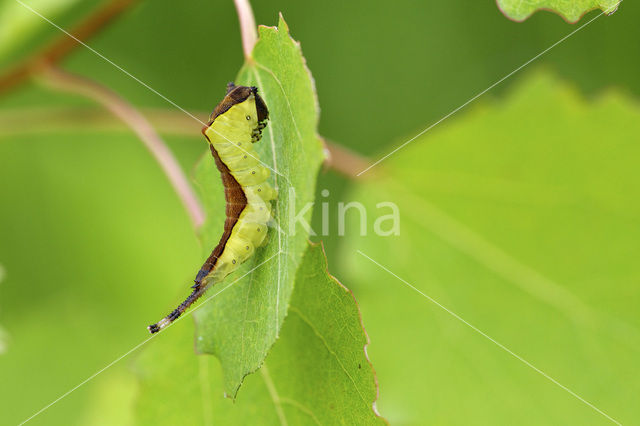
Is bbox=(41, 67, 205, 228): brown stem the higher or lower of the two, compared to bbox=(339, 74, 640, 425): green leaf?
higher

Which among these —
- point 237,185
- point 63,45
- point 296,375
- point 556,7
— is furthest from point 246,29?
point 63,45

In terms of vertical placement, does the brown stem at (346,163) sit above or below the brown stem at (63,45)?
below

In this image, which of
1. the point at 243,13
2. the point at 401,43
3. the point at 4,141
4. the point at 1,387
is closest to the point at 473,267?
the point at 243,13

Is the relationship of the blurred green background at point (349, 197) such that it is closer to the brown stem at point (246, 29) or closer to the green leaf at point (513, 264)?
the green leaf at point (513, 264)

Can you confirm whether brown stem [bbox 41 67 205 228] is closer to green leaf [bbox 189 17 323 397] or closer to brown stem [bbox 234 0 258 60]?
green leaf [bbox 189 17 323 397]

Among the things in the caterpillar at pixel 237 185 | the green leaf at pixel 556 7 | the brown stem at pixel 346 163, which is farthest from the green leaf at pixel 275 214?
the brown stem at pixel 346 163

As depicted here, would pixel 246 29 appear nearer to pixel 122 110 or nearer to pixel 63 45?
pixel 122 110

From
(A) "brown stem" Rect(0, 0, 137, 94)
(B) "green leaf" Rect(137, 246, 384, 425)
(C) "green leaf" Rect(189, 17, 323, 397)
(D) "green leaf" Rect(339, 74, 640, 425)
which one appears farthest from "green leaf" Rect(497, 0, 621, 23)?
(A) "brown stem" Rect(0, 0, 137, 94)

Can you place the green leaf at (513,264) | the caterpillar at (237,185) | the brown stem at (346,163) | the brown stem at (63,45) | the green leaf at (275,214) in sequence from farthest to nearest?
the brown stem at (346,163)
the brown stem at (63,45)
the green leaf at (513,264)
the caterpillar at (237,185)
the green leaf at (275,214)
